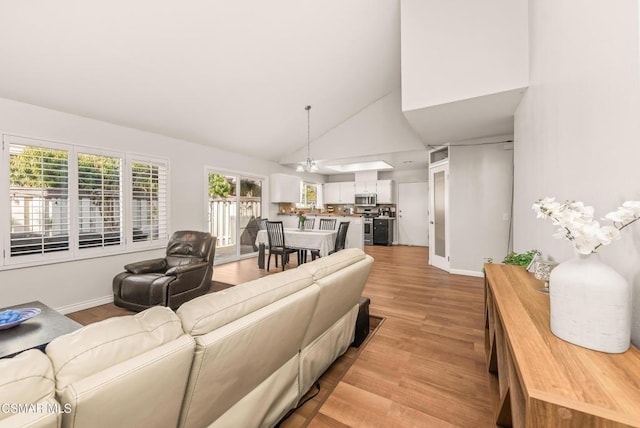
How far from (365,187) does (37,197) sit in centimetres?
716

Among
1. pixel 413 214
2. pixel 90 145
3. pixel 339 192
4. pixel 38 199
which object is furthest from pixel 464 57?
pixel 339 192

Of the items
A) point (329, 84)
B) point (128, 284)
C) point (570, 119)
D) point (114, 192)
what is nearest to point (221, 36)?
point (329, 84)

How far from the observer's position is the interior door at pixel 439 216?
16.1 ft

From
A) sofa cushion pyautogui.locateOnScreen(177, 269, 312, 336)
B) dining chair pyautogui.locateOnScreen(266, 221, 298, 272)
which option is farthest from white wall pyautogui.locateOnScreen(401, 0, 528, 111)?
Answer: dining chair pyautogui.locateOnScreen(266, 221, 298, 272)

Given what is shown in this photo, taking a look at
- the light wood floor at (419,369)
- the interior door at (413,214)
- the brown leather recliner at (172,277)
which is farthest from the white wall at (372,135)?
the brown leather recliner at (172,277)

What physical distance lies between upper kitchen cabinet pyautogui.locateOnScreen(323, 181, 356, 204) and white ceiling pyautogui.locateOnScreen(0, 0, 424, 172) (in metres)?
3.89

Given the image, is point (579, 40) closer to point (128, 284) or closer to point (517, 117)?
point (517, 117)

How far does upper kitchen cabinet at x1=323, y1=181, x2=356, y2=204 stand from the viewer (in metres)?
8.77

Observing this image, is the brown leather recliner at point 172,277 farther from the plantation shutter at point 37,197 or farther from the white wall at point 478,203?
the white wall at point 478,203

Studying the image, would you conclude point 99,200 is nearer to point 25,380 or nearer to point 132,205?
point 132,205

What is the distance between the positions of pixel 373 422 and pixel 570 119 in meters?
2.02

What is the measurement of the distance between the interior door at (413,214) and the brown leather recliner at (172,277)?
607 cm

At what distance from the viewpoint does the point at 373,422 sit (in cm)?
153

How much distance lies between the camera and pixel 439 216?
5176 millimetres
